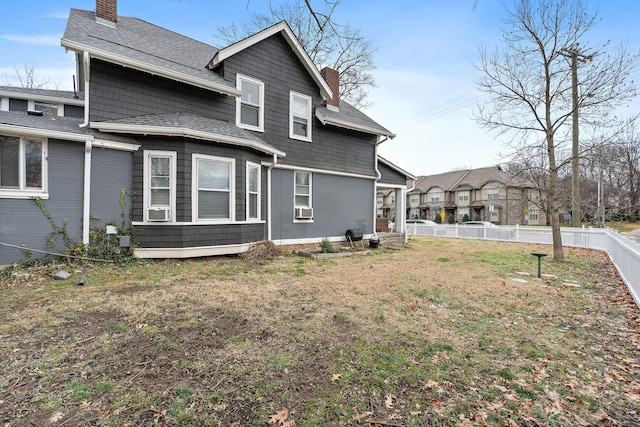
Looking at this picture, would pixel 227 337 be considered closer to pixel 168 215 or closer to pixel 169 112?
pixel 168 215

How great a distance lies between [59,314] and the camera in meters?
4.20

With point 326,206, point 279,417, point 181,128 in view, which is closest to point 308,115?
point 326,206

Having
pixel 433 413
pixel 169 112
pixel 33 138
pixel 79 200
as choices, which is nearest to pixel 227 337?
pixel 433 413

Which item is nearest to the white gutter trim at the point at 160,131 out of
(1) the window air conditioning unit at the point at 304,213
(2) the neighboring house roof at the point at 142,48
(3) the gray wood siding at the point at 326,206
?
(2) the neighboring house roof at the point at 142,48

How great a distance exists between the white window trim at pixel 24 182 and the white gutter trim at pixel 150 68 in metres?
1.88

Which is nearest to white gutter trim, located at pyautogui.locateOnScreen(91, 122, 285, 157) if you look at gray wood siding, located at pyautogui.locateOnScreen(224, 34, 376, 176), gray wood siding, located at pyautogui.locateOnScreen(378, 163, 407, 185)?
gray wood siding, located at pyautogui.locateOnScreen(224, 34, 376, 176)

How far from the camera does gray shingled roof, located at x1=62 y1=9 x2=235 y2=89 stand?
7891 mm

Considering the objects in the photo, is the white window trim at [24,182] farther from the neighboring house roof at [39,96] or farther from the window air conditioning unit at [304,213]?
the neighboring house roof at [39,96]

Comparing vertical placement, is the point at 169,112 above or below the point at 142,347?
above

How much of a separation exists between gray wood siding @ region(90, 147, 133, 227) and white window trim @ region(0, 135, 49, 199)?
85cm

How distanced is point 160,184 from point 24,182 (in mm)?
2673

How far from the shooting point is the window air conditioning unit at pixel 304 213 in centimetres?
1146

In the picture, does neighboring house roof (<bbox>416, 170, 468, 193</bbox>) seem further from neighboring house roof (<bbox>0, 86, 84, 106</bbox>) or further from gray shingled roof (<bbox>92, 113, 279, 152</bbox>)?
neighboring house roof (<bbox>0, 86, 84, 106</bbox>)

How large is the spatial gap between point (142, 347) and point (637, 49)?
13725mm
